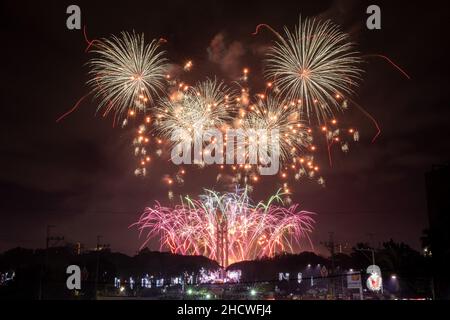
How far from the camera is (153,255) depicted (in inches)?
4688

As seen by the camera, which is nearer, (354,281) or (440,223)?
(440,223)

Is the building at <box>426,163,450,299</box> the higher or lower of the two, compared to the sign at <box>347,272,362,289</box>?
higher

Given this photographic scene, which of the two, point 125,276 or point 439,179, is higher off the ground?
point 439,179

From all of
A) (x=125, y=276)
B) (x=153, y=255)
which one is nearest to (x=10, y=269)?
(x=125, y=276)

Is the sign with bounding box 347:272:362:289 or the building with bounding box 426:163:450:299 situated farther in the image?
the sign with bounding box 347:272:362:289

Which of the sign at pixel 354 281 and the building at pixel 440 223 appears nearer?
the building at pixel 440 223

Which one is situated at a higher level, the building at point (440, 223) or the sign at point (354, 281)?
the building at point (440, 223)

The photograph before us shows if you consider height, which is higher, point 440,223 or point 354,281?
point 440,223
